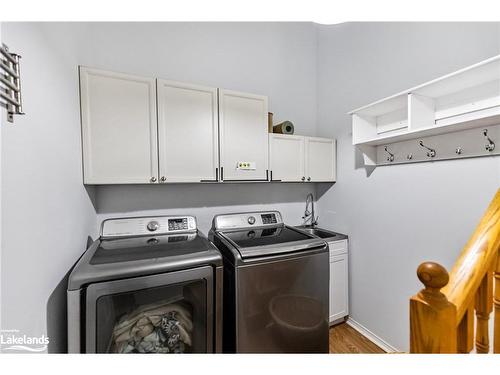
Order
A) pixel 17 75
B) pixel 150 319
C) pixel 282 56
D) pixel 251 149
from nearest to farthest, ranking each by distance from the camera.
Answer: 1. pixel 17 75
2. pixel 150 319
3. pixel 251 149
4. pixel 282 56

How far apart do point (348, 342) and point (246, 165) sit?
6.04ft

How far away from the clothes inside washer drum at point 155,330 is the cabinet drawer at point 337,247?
1.40m

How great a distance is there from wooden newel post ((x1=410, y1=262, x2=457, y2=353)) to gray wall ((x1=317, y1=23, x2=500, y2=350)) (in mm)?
1186

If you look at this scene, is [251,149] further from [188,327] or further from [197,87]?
[188,327]

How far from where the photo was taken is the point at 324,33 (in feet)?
8.04

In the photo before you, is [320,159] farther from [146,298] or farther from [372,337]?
[146,298]

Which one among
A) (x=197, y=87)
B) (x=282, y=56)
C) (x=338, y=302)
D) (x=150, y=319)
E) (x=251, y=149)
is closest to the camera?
(x=150, y=319)

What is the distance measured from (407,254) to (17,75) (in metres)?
2.39

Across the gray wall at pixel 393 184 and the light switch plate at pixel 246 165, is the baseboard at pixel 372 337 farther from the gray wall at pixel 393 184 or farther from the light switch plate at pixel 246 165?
the light switch plate at pixel 246 165

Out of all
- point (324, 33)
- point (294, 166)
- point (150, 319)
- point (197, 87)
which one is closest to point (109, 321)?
point (150, 319)

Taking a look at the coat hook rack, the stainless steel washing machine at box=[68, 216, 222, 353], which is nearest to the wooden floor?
the stainless steel washing machine at box=[68, 216, 222, 353]

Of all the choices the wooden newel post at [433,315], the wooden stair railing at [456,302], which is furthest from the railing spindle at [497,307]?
the wooden newel post at [433,315]
